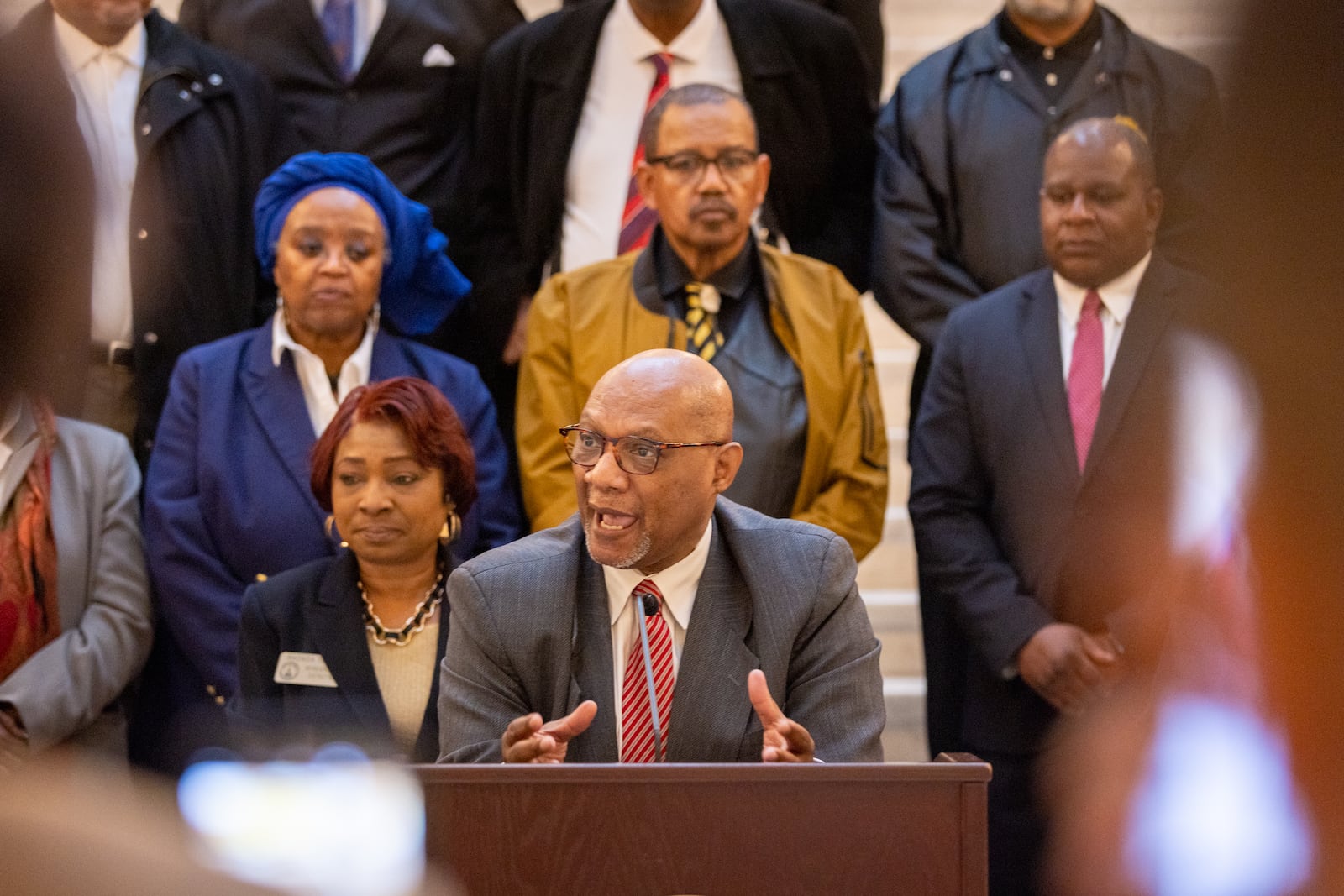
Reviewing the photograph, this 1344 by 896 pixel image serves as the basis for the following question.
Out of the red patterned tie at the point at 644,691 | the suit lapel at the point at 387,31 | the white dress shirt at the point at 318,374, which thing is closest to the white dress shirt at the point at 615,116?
the suit lapel at the point at 387,31

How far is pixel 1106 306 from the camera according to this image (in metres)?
3.95

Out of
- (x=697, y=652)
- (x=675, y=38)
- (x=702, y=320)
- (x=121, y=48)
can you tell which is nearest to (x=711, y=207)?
(x=702, y=320)

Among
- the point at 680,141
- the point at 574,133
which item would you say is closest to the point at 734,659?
the point at 680,141

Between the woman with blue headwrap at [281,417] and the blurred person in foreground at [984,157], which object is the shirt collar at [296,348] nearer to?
the woman with blue headwrap at [281,417]

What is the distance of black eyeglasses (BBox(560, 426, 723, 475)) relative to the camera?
9.60ft

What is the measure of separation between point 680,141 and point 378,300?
849 millimetres

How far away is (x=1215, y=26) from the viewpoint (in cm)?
75

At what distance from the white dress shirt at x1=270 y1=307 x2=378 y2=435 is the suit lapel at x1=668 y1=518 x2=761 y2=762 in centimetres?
140

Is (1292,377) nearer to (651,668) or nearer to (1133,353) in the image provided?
(651,668)

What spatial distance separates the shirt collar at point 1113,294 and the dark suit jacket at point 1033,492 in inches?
1.2

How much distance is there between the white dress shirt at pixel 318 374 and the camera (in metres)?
3.94

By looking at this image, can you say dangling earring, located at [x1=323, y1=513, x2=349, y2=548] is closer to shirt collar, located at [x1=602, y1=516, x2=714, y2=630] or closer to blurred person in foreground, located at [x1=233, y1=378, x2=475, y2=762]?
blurred person in foreground, located at [x1=233, y1=378, x2=475, y2=762]

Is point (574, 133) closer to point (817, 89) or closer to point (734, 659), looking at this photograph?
point (817, 89)

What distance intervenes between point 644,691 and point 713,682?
0.39 feet
